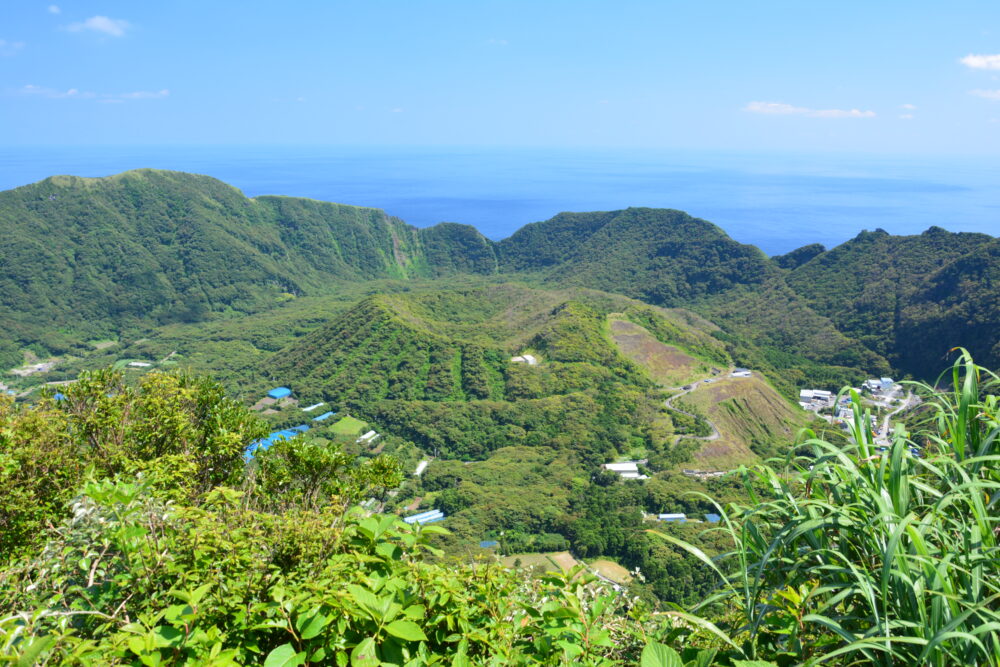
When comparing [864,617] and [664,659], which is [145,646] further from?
[864,617]

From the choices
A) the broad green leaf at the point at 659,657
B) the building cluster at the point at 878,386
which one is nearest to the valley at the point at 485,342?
the broad green leaf at the point at 659,657

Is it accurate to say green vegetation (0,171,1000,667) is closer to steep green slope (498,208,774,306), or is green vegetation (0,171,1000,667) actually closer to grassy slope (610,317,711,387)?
grassy slope (610,317,711,387)

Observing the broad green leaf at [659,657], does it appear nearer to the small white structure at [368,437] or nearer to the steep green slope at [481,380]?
the steep green slope at [481,380]

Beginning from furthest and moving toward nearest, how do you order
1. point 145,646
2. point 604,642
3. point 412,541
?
1. point 412,541
2. point 604,642
3. point 145,646

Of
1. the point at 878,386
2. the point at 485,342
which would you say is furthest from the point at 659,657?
the point at 878,386

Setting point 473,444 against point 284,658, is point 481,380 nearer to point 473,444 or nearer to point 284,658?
point 473,444

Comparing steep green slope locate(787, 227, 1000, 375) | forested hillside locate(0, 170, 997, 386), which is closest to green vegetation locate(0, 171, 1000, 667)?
steep green slope locate(787, 227, 1000, 375)

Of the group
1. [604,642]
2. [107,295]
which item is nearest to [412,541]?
[604,642]
